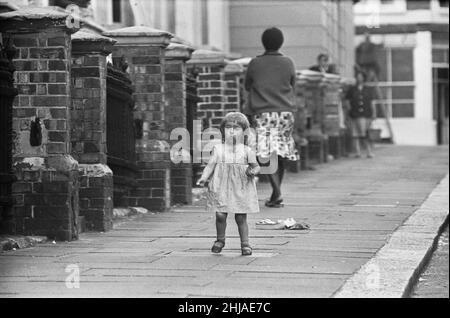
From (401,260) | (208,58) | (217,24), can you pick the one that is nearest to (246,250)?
(401,260)

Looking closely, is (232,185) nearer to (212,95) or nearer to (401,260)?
(401,260)

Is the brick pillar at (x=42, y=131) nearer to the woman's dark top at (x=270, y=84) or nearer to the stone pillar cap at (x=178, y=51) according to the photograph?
the stone pillar cap at (x=178, y=51)

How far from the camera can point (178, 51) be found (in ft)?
47.7

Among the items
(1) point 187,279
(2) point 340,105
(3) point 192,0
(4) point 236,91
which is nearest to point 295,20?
(2) point 340,105

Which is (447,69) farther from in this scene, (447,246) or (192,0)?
(447,246)

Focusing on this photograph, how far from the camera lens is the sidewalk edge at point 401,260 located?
25.1 ft

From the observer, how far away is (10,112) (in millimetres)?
10703

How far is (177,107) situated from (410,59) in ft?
95.7

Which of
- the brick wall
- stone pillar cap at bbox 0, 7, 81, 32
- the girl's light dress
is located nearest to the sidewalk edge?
the girl's light dress

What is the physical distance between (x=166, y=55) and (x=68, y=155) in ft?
12.8

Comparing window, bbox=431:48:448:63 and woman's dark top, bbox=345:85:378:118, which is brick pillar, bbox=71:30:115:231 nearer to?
woman's dark top, bbox=345:85:378:118

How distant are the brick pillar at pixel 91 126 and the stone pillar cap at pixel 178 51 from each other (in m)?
2.72

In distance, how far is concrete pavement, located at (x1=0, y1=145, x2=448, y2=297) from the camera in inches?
306

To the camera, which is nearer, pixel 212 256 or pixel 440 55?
pixel 212 256
